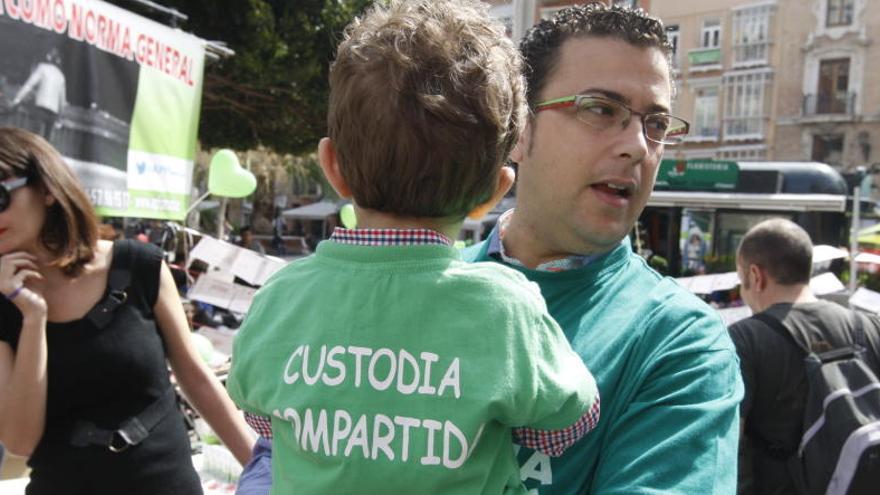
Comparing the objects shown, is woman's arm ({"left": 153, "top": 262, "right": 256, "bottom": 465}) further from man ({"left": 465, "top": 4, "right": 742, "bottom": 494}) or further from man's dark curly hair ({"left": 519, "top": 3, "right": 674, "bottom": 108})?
man's dark curly hair ({"left": 519, "top": 3, "right": 674, "bottom": 108})

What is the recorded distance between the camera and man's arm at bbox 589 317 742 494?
3.68ft

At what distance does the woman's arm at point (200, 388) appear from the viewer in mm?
2250

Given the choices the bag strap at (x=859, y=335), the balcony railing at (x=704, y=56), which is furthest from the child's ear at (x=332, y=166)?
the balcony railing at (x=704, y=56)

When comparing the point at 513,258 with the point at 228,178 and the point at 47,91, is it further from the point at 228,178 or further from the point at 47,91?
the point at 228,178

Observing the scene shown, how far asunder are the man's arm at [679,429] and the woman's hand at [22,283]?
1.46 metres

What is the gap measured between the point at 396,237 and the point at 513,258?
0.59 meters

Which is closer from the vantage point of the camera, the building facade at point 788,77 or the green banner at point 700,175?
the green banner at point 700,175

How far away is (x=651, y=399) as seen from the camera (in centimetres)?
121

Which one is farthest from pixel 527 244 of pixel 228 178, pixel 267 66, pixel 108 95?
pixel 267 66

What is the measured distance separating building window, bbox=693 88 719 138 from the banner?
30646 millimetres

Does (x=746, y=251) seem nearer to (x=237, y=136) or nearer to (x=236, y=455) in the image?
(x=236, y=455)

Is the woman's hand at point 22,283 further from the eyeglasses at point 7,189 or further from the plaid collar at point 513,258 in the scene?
the plaid collar at point 513,258

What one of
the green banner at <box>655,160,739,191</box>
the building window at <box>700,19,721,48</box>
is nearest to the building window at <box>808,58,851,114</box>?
the building window at <box>700,19,721,48</box>

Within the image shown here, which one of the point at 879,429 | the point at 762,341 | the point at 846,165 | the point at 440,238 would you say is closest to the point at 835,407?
the point at 879,429
